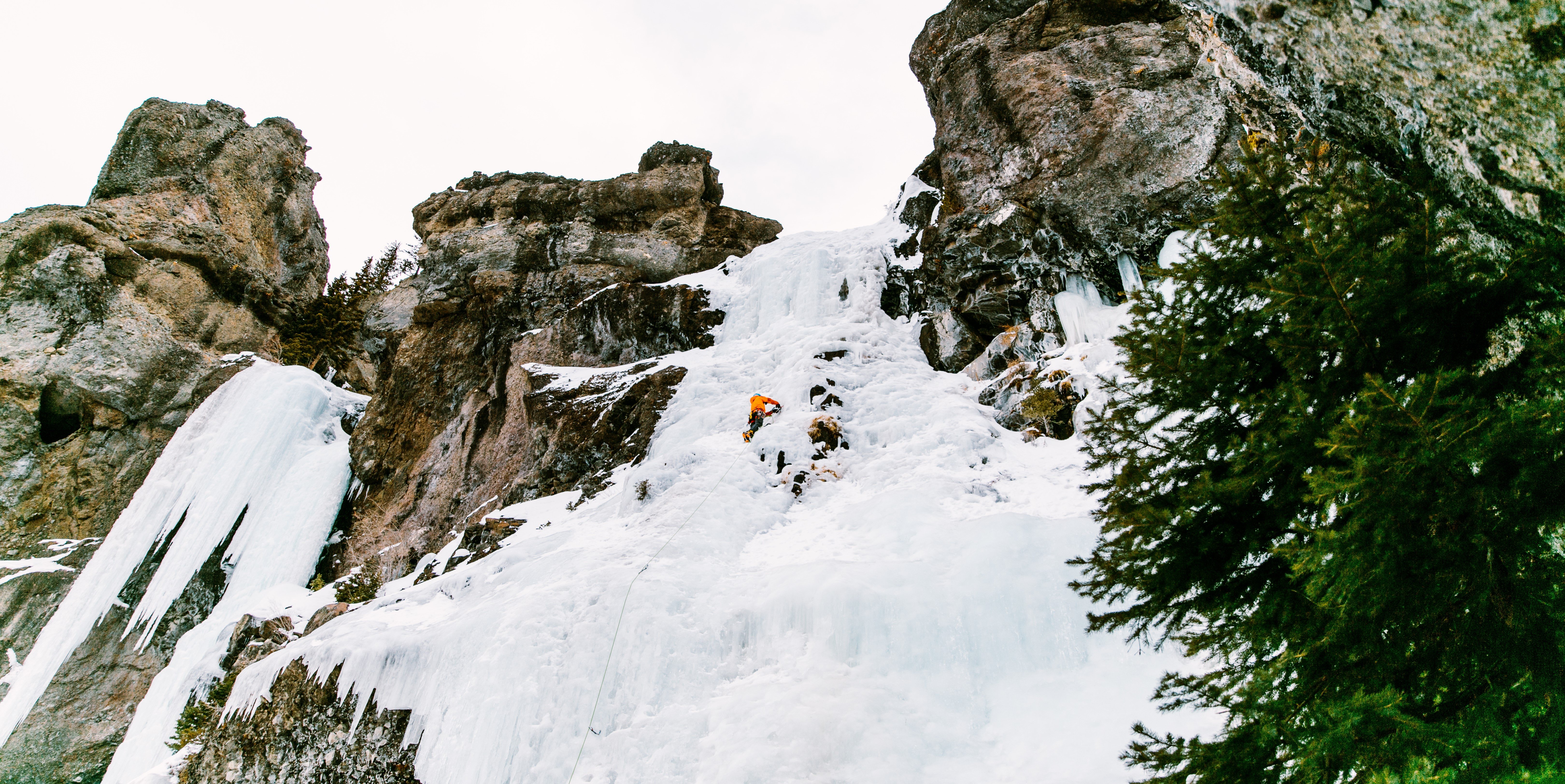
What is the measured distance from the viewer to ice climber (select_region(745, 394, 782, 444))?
11477 mm

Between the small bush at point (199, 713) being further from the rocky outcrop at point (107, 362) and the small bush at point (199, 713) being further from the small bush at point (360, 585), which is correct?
the rocky outcrop at point (107, 362)

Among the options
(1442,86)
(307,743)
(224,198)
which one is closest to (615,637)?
(307,743)

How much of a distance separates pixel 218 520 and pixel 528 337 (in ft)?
23.7

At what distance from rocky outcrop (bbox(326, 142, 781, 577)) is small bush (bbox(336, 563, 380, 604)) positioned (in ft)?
1.05

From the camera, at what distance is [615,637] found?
7086mm

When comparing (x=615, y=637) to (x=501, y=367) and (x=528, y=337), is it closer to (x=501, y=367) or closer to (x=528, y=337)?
(x=501, y=367)

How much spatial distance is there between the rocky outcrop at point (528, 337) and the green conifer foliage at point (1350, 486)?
30.5ft

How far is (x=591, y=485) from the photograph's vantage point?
454 inches

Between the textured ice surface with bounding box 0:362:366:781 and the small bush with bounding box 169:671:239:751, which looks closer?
the small bush with bounding box 169:671:239:751

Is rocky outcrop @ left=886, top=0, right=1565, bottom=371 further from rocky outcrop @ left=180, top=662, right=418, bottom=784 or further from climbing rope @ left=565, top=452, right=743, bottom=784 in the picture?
rocky outcrop @ left=180, top=662, right=418, bottom=784

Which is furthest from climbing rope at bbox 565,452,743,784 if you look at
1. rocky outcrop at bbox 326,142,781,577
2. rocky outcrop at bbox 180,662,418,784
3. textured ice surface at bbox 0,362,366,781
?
textured ice surface at bbox 0,362,366,781

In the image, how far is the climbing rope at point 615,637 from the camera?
20.4ft

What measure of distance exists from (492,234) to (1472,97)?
1979 centimetres

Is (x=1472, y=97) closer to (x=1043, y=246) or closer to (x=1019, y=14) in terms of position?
(x=1043, y=246)
